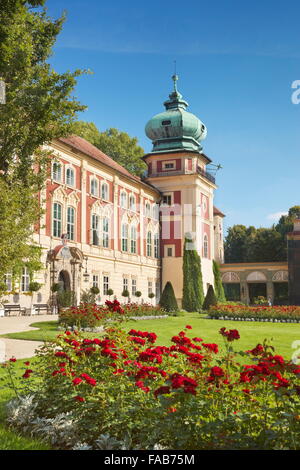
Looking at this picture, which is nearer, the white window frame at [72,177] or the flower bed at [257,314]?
the flower bed at [257,314]

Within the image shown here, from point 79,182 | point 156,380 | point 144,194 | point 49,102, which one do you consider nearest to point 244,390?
point 156,380

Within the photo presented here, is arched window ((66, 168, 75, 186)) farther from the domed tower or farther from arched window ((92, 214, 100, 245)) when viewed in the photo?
the domed tower

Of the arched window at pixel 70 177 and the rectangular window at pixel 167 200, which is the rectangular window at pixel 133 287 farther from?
the arched window at pixel 70 177

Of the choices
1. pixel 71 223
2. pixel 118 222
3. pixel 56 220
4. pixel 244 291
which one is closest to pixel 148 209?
pixel 118 222

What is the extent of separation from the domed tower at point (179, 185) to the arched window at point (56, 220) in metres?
14.6

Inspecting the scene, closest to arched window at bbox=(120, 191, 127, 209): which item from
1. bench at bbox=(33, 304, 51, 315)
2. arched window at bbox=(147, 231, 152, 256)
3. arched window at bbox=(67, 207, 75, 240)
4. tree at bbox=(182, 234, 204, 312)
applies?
arched window at bbox=(147, 231, 152, 256)

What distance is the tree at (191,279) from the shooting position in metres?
38.1

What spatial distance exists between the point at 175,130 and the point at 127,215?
415 inches

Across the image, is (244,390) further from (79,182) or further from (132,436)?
(79,182)

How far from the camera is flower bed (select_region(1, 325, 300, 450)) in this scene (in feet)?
13.7

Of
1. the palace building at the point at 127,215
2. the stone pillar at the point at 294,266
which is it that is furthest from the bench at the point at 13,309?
the stone pillar at the point at 294,266

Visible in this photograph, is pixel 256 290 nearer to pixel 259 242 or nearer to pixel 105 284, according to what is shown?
pixel 259 242

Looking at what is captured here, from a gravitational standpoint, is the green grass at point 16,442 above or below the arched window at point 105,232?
below

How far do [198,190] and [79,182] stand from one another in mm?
13554
